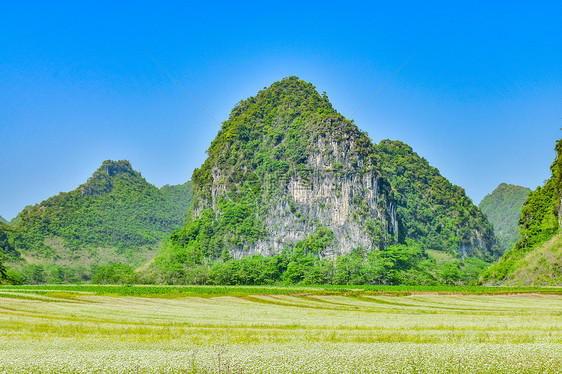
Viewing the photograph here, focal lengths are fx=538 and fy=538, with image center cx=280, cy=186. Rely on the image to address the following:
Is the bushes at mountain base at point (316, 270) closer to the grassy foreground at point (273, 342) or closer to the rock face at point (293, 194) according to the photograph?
the rock face at point (293, 194)

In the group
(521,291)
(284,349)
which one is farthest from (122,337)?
(521,291)

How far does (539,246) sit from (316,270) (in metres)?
49.1

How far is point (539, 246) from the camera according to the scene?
95.5 meters

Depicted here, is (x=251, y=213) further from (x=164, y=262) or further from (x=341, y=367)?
(x=341, y=367)

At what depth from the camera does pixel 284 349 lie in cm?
2256

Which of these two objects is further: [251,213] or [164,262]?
[251,213]

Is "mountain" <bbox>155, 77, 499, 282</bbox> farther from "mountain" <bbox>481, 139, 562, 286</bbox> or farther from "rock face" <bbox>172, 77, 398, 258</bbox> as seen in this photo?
"mountain" <bbox>481, 139, 562, 286</bbox>

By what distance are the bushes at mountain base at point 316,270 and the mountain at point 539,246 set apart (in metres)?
19.4

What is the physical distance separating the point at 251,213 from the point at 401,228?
178ft

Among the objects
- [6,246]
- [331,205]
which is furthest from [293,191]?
[6,246]

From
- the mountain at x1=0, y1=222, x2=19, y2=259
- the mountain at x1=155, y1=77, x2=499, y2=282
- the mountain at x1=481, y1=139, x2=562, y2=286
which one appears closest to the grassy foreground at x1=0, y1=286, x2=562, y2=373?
the mountain at x1=481, y1=139, x2=562, y2=286

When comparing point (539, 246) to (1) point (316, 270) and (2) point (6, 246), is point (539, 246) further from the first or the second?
(2) point (6, 246)

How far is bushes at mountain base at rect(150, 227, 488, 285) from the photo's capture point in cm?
12419

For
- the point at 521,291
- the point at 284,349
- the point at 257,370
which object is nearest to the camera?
the point at 257,370
